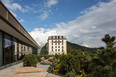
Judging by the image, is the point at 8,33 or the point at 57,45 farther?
the point at 57,45

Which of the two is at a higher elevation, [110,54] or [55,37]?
[55,37]

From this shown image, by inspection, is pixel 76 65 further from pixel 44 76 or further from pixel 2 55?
pixel 2 55

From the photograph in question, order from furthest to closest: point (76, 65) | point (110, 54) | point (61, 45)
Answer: point (61, 45) < point (76, 65) < point (110, 54)

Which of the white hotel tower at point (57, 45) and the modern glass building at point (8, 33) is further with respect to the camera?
the white hotel tower at point (57, 45)

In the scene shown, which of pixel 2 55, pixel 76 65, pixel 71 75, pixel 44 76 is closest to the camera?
pixel 44 76

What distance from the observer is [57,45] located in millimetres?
84938

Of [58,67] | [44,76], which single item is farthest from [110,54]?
[58,67]

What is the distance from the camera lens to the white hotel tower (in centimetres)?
8281

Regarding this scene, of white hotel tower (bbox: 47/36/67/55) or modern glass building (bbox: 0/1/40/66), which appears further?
white hotel tower (bbox: 47/36/67/55)

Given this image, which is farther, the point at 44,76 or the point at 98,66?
the point at 98,66

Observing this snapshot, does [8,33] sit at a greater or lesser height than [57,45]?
greater

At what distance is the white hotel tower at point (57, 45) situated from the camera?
82812 mm

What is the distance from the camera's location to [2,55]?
11.9 m

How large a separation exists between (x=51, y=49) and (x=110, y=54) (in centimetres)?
8065
